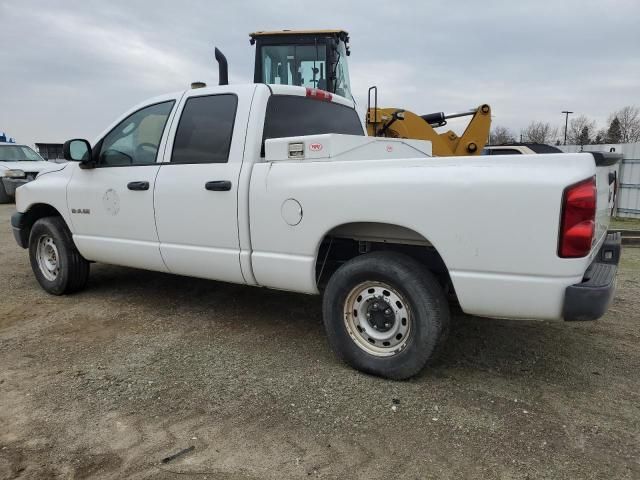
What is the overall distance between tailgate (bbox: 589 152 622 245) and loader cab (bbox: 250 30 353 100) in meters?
5.93

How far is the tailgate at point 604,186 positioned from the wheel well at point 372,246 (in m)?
0.99

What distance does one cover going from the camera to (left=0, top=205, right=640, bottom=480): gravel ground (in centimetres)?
248

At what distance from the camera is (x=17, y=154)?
54.5 feet

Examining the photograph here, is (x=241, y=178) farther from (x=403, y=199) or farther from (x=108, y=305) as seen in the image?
(x=108, y=305)

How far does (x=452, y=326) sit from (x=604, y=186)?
1.70 meters

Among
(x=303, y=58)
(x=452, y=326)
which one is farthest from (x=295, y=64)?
(x=452, y=326)

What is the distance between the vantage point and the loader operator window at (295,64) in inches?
357

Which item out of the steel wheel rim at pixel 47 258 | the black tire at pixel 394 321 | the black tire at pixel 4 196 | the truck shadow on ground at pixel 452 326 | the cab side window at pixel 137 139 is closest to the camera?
the black tire at pixel 394 321

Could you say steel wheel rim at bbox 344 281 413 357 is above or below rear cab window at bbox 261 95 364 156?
below

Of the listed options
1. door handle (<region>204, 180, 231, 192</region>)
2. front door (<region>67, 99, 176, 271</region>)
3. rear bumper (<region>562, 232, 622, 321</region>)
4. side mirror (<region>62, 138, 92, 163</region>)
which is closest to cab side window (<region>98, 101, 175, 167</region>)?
front door (<region>67, 99, 176, 271</region>)

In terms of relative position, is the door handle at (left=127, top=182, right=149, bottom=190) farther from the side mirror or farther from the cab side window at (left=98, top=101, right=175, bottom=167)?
the side mirror

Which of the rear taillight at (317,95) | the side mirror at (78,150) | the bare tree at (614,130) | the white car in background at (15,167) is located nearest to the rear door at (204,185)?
the rear taillight at (317,95)

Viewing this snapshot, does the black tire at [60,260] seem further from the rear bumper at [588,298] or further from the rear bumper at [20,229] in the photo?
the rear bumper at [588,298]

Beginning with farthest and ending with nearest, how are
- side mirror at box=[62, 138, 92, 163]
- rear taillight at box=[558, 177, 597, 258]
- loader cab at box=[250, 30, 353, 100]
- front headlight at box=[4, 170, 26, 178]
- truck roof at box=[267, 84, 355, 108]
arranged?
front headlight at box=[4, 170, 26, 178]
loader cab at box=[250, 30, 353, 100]
side mirror at box=[62, 138, 92, 163]
truck roof at box=[267, 84, 355, 108]
rear taillight at box=[558, 177, 597, 258]
